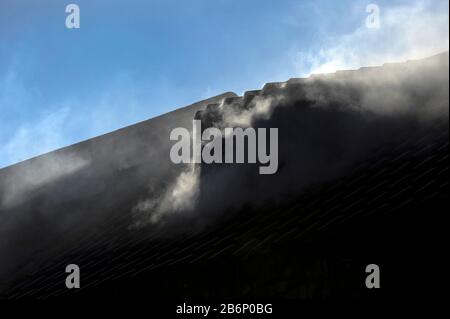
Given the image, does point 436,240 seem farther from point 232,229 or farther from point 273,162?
point 273,162

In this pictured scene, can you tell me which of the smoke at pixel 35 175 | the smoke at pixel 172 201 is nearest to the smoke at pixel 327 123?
the smoke at pixel 172 201

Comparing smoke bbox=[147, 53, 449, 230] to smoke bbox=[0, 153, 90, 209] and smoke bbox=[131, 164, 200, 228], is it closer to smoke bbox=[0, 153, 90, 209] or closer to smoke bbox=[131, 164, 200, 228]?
smoke bbox=[131, 164, 200, 228]

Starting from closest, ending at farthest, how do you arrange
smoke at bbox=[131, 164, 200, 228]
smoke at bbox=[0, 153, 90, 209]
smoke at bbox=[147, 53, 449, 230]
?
smoke at bbox=[147, 53, 449, 230]
smoke at bbox=[131, 164, 200, 228]
smoke at bbox=[0, 153, 90, 209]

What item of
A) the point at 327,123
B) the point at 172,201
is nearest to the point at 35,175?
the point at 172,201

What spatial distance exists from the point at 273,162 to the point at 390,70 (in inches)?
85.7

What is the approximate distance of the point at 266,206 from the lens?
27.7 ft

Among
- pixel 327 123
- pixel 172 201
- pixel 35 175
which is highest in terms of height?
pixel 35 175

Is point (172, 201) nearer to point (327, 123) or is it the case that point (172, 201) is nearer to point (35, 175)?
point (327, 123)

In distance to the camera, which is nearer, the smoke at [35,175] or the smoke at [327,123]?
the smoke at [327,123]

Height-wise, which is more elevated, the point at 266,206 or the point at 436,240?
the point at 266,206

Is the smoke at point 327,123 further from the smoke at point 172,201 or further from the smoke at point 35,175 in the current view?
the smoke at point 35,175

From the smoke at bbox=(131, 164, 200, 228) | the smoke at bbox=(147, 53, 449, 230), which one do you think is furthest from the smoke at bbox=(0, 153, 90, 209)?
the smoke at bbox=(147, 53, 449, 230)
